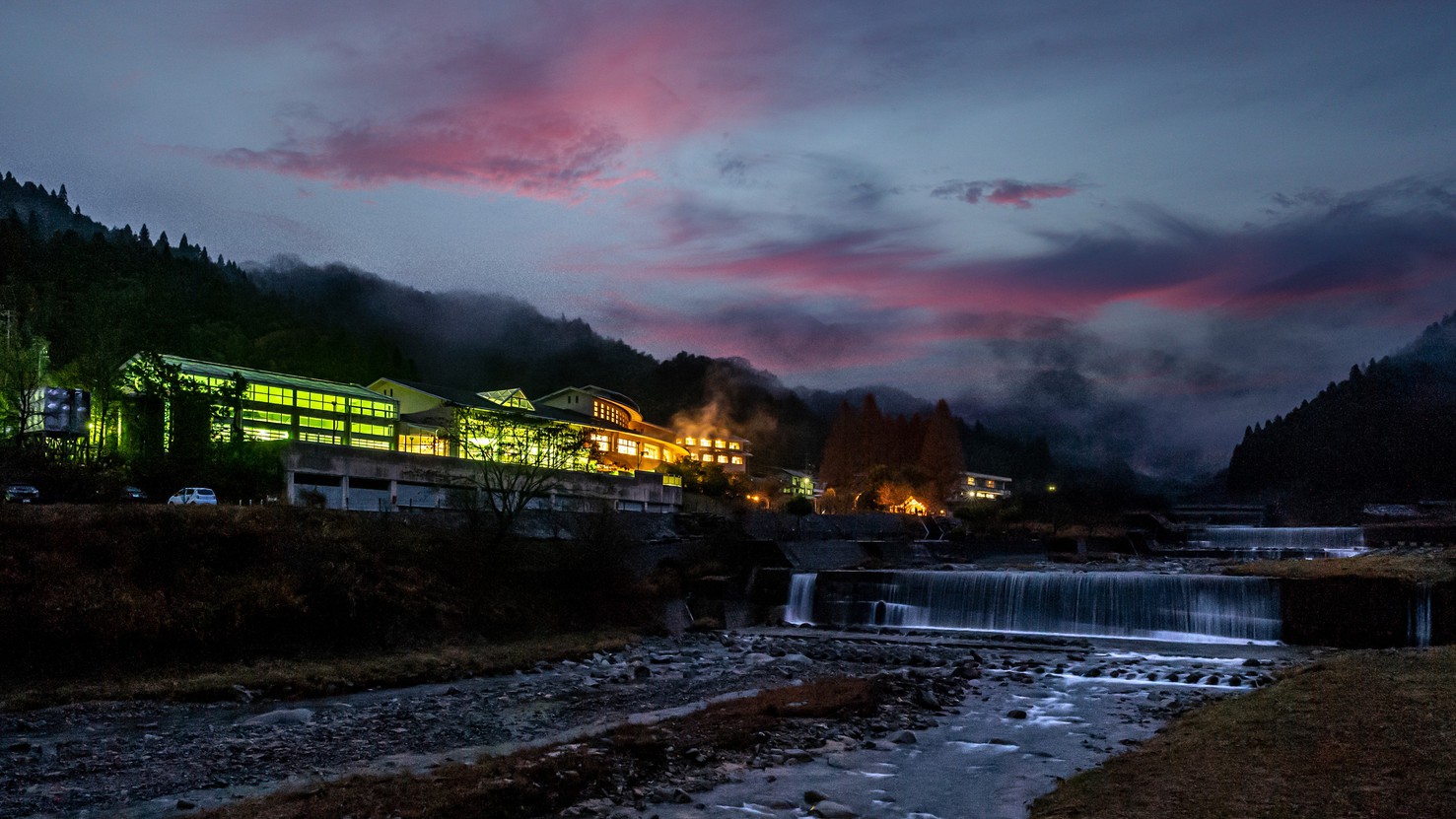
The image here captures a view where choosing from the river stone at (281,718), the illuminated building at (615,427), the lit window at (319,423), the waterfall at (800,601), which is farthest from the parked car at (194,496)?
the illuminated building at (615,427)

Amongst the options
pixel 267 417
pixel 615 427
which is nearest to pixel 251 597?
pixel 267 417

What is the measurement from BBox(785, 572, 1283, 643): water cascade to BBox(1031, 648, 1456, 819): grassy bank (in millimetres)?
15471

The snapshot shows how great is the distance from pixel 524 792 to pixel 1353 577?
2908 centimetres

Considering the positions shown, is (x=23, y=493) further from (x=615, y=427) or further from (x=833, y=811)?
(x=615, y=427)

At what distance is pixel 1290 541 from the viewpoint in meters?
65.4

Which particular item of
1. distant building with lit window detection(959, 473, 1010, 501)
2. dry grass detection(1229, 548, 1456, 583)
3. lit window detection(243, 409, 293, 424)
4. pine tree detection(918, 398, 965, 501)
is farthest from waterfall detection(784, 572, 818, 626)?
distant building with lit window detection(959, 473, 1010, 501)

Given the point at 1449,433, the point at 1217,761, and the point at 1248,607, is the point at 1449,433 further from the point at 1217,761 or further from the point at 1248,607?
the point at 1217,761

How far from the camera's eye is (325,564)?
1085 inches

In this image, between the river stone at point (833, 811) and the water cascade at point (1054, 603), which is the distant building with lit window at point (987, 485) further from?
the river stone at point (833, 811)

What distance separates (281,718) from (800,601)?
27792 millimetres

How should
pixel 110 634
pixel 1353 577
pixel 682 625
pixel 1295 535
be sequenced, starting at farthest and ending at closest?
pixel 1295 535
pixel 682 625
pixel 1353 577
pixel 110 634

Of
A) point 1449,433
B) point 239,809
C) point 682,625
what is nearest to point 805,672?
point 682,625

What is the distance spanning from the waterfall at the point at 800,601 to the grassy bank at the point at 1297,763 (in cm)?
2516

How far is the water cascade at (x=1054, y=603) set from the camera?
32.1 metres
